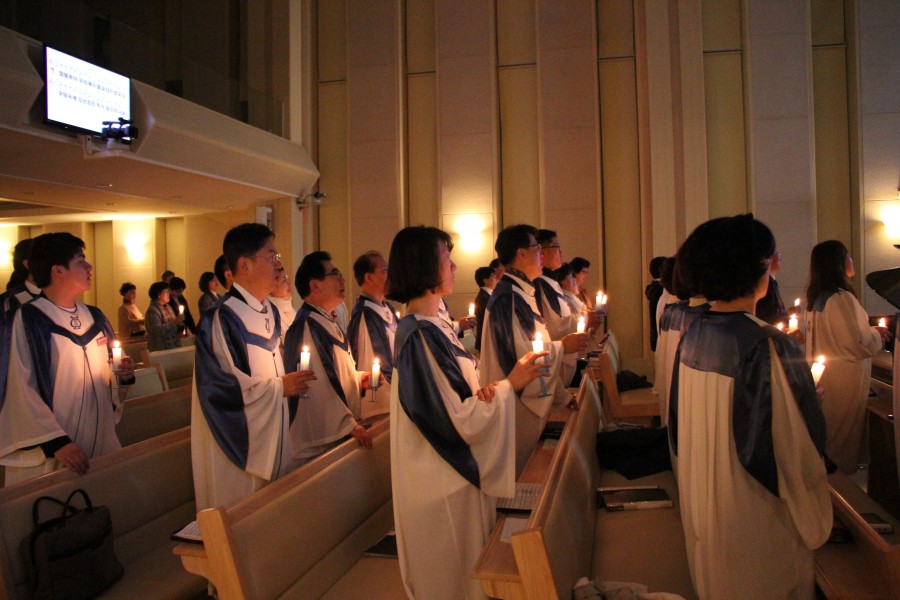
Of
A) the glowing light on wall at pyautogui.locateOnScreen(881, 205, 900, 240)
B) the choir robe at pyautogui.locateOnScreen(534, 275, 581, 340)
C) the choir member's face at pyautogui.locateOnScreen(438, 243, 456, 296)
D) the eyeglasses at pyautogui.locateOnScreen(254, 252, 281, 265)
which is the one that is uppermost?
the glowing light on wall at pyautogui.locateOnScreen(881, 205, 900, 240)

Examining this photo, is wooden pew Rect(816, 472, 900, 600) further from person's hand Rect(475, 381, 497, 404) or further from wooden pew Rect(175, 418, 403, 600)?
wooden pew Rect(175, 418, 403, 600)

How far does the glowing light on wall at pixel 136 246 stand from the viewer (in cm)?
1415

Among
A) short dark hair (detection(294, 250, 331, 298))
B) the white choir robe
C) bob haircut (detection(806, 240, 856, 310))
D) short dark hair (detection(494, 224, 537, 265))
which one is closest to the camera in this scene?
short dark hair (detection(294, 250, 331, 298))

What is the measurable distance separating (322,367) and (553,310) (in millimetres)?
2279

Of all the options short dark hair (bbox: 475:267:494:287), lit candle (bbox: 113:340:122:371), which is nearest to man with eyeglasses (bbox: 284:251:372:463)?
lit candle (bbox: 113:340:122:371)

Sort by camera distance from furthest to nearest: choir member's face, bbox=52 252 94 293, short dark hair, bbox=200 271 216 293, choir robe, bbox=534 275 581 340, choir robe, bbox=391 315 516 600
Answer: short dark hair, bbox=200 271 216 293 < choir robe, bbox=534 275 581 340 < choir member's face, bbox=52 252 94 293 < choir robe, bbox=391 315 516 600

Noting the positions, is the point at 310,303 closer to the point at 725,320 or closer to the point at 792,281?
the point at 725,320

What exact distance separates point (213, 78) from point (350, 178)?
A: 2655mm

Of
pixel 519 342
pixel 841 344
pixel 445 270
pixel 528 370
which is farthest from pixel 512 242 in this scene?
pixel 841 344

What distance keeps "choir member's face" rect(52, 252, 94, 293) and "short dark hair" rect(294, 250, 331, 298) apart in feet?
3.70

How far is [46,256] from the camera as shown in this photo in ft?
11.5

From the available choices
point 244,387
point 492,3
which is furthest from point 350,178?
point 244,387

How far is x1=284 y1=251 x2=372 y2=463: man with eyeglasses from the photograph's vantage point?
3840mm

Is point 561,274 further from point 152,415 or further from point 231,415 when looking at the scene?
point 231,415
